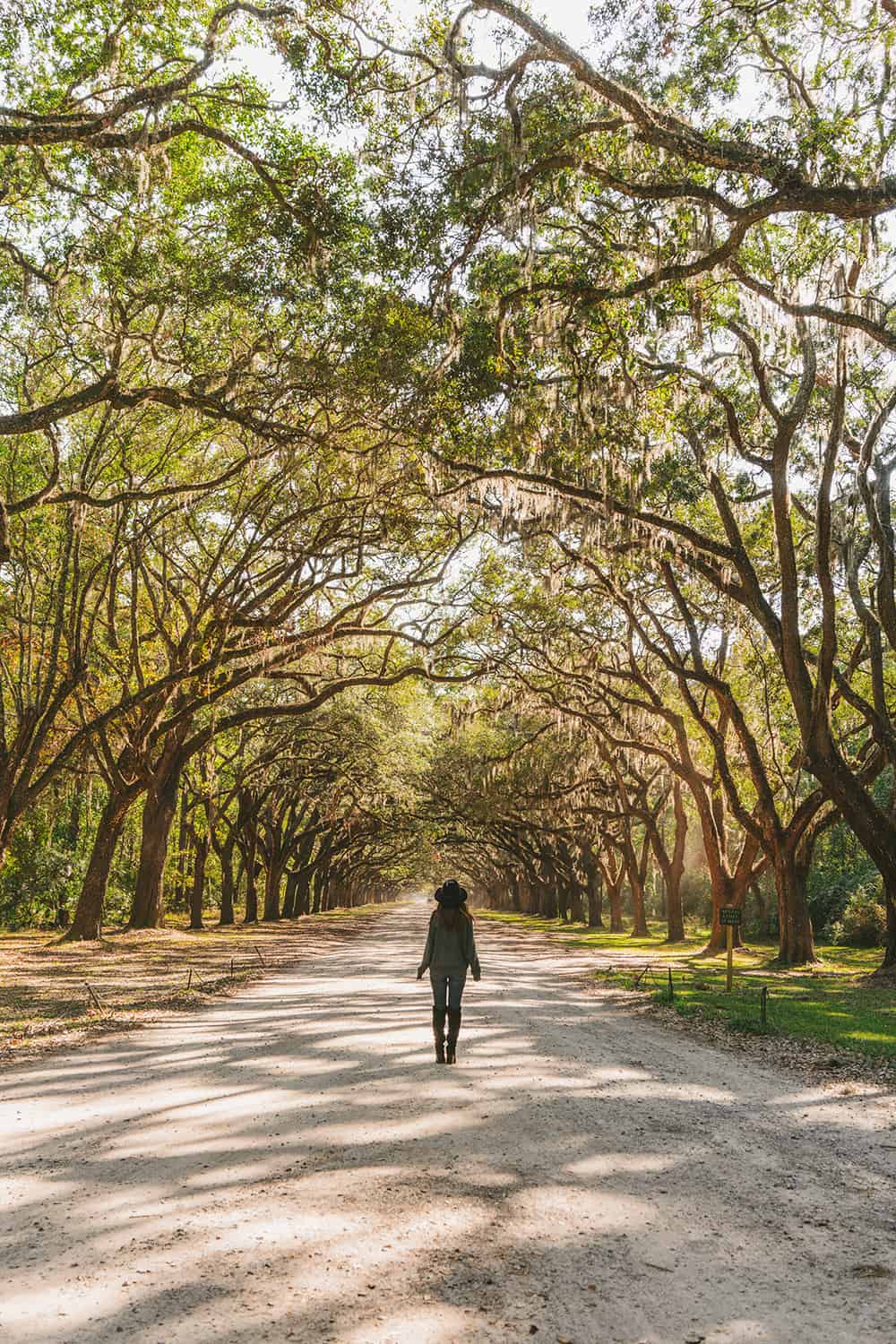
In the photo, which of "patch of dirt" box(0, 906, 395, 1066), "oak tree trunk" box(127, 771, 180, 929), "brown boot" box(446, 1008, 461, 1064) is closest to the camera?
"brown boot" box(446, 1008, 461, 1064)

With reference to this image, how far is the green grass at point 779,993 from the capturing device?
1173 centimetres

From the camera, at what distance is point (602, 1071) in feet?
28.6

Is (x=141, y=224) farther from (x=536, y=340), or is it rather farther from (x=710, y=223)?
(x=710, y=223)

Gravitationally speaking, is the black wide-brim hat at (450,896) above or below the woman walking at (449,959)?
above

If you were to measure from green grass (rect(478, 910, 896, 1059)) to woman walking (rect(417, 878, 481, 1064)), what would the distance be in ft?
15.0

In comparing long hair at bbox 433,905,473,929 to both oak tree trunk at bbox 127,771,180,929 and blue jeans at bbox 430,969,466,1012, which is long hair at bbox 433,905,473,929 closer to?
blue jeans at bbox 430,969,466,1012

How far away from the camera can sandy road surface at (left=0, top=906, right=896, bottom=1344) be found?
3.76m

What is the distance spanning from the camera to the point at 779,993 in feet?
53.1

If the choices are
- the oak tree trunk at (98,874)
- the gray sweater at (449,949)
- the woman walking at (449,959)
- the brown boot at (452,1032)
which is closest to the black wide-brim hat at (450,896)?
the woman walking at (449,959)

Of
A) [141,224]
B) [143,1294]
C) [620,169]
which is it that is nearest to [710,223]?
[620,169]

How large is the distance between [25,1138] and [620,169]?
402 inches

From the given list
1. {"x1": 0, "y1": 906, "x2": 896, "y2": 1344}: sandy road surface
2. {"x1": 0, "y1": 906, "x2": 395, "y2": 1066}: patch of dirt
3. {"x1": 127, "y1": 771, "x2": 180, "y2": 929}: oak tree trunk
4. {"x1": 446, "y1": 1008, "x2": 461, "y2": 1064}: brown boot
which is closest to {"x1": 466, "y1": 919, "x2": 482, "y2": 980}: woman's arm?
{"x1": 446, "y1": 1008, "x2": 461, "y2": 1064}: brown boot

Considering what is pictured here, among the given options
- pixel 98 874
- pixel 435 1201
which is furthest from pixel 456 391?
pixel 98 874

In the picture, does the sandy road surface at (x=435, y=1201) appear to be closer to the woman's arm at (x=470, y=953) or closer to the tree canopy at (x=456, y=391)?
the woman's arm at (x=470, y=953)
